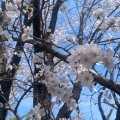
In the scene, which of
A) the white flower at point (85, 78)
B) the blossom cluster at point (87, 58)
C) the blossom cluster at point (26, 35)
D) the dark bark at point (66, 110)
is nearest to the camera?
the blossom cluster at point (87, 58)

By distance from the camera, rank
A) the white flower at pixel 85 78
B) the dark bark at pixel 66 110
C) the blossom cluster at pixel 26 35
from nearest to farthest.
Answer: the white flower at pixel 85 78
the blossom cluster at pixel 26 35
the dark bark at pixel 66 110

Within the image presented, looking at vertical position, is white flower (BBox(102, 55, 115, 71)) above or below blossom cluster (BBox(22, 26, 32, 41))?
below

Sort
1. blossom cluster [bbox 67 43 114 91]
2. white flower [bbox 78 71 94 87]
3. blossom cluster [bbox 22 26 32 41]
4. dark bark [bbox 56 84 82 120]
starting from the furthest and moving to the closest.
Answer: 1. dark bark [bbox 56 84 82 120]
2. blossom cluster [bbox 22 26 32 41]
3. white flower [bbox 78 71 94 87]
4. blossom cluster [bbox 67 43 114 91]

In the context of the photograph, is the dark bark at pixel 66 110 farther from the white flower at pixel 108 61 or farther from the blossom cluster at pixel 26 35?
the white flower at pixel 108 61

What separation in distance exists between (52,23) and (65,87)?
2741 millimetres

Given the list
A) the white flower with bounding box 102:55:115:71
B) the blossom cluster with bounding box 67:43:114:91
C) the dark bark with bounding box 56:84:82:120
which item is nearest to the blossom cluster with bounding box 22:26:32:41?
the blossom cluster with bounding box 67:43:114:91

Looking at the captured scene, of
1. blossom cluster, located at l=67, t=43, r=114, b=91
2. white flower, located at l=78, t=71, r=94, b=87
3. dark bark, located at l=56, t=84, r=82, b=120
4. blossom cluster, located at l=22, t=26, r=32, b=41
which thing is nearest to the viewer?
blossom cluster, located at l=67, t=43, r=114, b=91

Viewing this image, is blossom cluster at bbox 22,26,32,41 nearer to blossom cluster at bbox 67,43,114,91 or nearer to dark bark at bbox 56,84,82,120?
blossom cluster at bbox 67,43,114,91

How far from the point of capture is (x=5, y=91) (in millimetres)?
4473

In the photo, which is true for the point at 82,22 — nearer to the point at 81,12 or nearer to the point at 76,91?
the point at 81,12

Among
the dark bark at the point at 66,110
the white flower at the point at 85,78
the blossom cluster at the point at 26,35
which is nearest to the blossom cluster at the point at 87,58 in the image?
the white flower at the point at 85,78

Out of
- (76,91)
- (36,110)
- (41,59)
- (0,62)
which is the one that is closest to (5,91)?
(0,62)

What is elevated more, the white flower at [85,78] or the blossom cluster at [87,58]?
the blossom cluster at [87,58]

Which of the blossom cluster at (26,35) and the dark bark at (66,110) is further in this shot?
the dark bark at (66,110)
